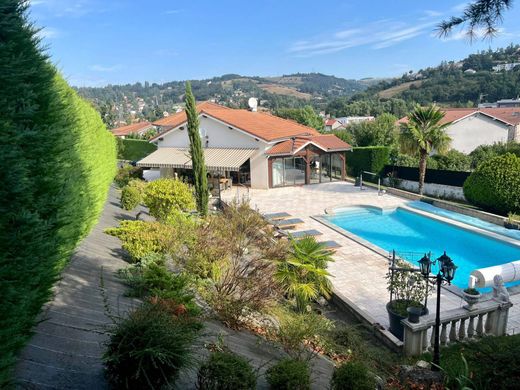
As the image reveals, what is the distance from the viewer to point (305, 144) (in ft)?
135

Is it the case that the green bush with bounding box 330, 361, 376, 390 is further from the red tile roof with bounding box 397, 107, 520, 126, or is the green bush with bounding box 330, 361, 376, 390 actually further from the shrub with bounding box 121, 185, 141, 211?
the red tile roof with bounding box 397, 107, 520, 126

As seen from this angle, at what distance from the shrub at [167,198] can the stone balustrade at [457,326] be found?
1267cm

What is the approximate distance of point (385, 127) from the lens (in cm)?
5344

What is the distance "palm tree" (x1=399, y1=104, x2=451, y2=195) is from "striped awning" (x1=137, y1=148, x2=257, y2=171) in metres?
16.4

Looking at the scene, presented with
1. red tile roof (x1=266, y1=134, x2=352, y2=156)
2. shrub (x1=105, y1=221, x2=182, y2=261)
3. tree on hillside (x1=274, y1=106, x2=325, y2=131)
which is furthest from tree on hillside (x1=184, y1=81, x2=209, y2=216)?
tree on hillside (x1=274, y1=106, x2=325, y2=131)

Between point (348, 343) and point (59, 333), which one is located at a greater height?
point (59, 333)

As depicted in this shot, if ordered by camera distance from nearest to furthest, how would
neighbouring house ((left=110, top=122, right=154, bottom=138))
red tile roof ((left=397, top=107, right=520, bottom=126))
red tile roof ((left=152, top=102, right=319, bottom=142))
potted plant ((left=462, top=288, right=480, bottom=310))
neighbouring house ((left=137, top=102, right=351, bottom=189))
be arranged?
potted plant ((left=462, top=288, right=480, bottom=310)), neighbouring house ((left=137, top=102, right=351, bottom=189)), red tile roof ((left=152, top=102, right=319, bottom=142)), red tile roof ((left=397, top=107, right=520, bottom=126)), neighbouring house ((left=110, top=122, right=154, bottom=138))

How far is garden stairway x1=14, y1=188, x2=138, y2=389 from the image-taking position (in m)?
6.58

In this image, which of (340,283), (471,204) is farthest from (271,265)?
(471,204)

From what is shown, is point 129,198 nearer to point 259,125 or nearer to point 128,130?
point 259,125

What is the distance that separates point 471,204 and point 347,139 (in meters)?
30.2

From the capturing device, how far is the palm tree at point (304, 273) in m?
13.8

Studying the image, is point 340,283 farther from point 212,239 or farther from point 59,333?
point 59,333

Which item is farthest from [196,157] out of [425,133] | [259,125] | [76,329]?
[425,133]
